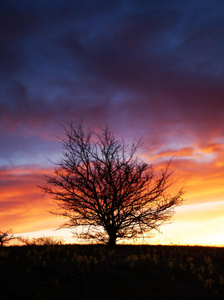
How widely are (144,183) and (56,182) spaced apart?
527cm

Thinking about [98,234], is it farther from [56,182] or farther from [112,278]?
[112,278]

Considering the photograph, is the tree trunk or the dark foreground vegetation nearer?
the dark foreground vegetation

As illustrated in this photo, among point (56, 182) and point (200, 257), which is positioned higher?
point (56, 182)

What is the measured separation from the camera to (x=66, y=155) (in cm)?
1928

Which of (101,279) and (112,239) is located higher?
(112,239)

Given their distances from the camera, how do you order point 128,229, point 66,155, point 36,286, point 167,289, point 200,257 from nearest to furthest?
1. point 36,286
2. point 167,289
3. point 200,257
4. point 128,229
5. point 66,155

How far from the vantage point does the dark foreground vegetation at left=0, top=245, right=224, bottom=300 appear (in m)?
8.63

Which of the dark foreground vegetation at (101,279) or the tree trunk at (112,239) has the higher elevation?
the tree trunk at (112,239)

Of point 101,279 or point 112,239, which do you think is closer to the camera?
point 101,279

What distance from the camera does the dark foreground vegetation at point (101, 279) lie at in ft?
28.3

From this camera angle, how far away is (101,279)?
1011cm

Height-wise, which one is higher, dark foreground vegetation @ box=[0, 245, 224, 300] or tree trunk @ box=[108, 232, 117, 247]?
tree trunk @ box=[108, 232, 117, 247]

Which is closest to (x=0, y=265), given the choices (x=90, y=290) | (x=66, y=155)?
(x=90, y=290)

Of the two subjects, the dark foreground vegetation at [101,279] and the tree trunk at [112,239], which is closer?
the dark foreground vegetation at [101,279]
